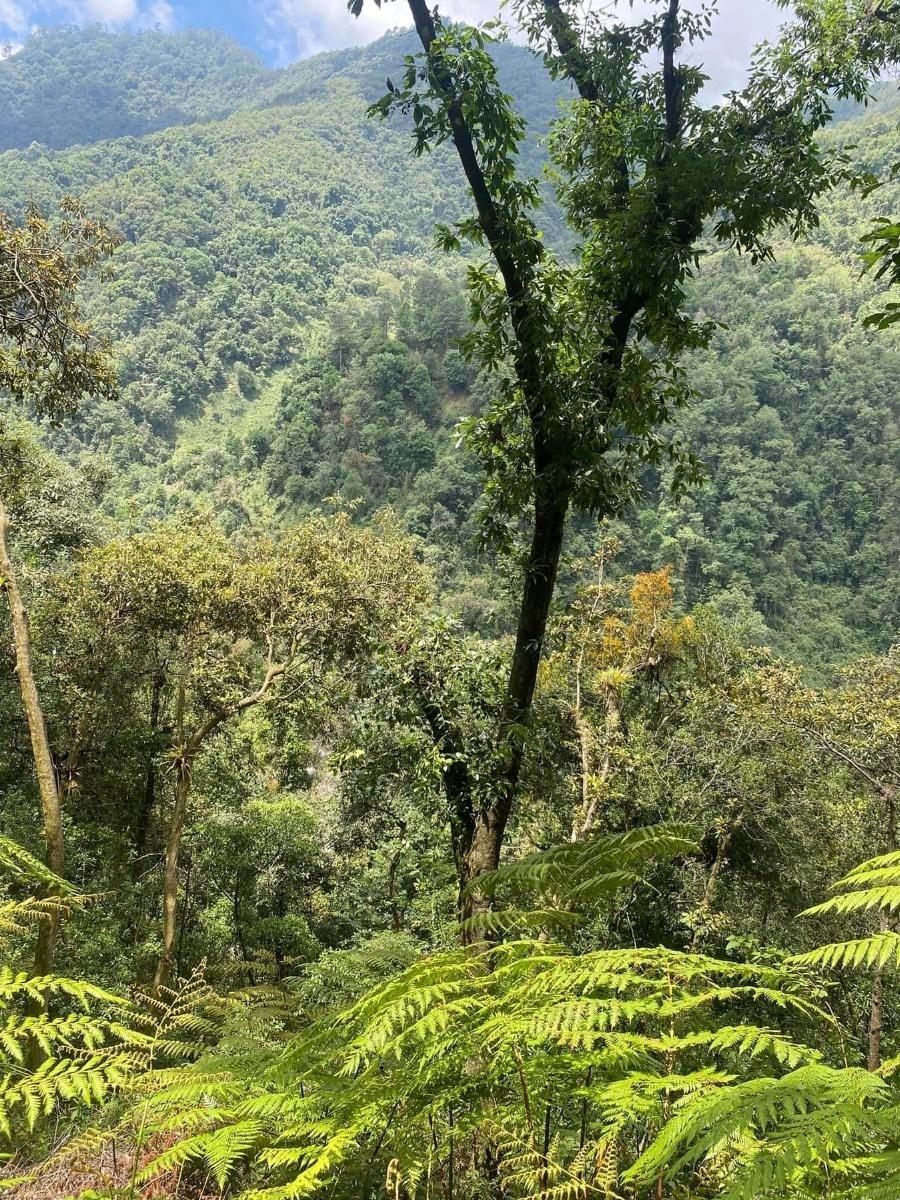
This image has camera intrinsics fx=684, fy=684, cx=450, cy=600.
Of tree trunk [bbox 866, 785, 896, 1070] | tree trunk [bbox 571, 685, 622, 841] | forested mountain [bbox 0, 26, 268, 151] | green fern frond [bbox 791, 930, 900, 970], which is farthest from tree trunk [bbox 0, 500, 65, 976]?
forested mountain [bbox 0, 26, 268, 151]

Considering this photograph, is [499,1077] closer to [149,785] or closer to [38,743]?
[38,743]

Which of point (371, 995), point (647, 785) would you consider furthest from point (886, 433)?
point (371, 995)

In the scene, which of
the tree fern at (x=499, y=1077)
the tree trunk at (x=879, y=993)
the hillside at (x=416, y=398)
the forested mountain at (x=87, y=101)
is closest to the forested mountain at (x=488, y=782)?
the tree fern at (x=499, y=1077)

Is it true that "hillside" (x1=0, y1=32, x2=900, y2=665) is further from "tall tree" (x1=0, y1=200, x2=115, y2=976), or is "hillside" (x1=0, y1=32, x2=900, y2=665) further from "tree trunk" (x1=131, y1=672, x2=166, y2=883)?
"tall tree" (x1=0, y1=200, x2=115, y2=976)

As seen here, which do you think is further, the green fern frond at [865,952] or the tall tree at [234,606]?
the tall tree at [234,606]

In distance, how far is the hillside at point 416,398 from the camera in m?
54.6

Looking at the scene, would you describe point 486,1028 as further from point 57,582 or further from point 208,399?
point 208,399

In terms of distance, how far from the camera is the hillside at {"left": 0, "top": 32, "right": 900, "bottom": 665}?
54.6 meters

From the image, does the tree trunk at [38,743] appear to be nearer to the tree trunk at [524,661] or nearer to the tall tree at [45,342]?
the tall tree at [45,342]

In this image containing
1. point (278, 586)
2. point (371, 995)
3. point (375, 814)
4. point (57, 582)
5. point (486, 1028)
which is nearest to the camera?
point (486, 1028)

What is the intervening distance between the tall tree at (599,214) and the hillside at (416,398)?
107 ft

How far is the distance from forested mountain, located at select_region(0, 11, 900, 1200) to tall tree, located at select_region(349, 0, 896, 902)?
27 millimetres

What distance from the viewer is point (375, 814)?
18.9m

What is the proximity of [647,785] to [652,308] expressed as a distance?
37.6 ft
